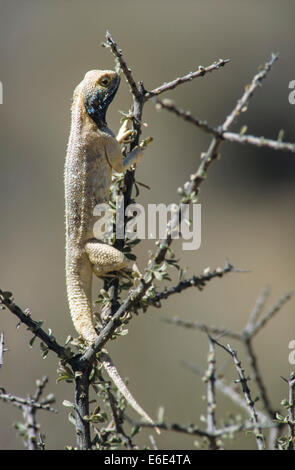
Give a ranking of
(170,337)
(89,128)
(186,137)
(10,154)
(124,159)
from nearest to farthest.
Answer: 1. (124,159)
2. (89,128)
3. (170,337)
4. (10,154)
5. (186,137)

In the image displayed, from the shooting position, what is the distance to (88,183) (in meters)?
4.05

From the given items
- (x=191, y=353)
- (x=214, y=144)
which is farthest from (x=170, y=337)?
(x=214, y=144)

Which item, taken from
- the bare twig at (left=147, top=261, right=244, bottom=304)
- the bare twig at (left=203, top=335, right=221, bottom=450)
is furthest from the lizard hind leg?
the bare twig at (left=203, top=335, right=221, bottom=450)

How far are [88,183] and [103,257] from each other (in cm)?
66

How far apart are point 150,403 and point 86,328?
4222 millimetres

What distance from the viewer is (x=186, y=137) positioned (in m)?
9.70

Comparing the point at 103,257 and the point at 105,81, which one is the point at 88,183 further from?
the point at 105,81

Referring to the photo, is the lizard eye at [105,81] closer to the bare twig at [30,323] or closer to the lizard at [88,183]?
the lizard at [88,183]

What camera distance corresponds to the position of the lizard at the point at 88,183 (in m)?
3.60

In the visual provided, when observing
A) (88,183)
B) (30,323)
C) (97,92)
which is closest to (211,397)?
(30,323)

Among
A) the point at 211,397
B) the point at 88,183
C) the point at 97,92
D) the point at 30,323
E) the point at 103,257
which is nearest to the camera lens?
the point at 211,397

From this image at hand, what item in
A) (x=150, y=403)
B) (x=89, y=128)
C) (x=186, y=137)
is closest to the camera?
(x=89, y=128)

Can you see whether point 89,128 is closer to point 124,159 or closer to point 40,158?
point 124,159

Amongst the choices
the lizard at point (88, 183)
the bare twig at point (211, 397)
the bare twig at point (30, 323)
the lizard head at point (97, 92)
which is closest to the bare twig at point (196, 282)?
the bare twig at point (211, 397)
